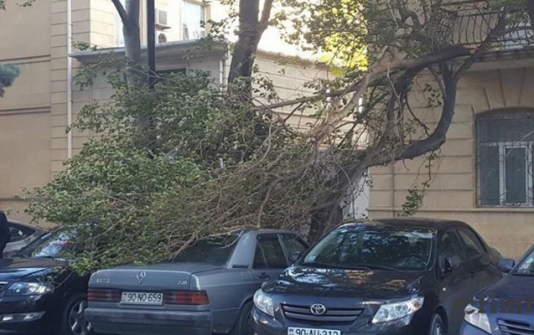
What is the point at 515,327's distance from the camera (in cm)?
661

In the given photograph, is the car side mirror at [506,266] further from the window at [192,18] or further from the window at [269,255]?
the window at [192,18]

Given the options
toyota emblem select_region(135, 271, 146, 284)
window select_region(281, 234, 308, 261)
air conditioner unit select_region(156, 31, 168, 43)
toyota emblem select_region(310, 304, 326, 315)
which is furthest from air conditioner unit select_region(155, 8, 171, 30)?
toyota emblem select_region(310, 304, 326, 315)

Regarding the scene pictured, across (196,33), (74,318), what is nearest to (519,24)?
(74,318)

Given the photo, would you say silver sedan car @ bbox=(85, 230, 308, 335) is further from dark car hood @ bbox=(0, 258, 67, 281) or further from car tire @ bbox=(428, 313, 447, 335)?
car tire @ bbox=(428, 313, 447, 335)

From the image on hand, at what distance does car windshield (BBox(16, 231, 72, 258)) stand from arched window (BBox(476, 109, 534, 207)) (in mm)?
8781

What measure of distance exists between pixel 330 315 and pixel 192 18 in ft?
56.1

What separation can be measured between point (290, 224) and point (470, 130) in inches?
274

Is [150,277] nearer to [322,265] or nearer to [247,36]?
[322,265]

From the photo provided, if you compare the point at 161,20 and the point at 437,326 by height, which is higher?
the point at 161,20

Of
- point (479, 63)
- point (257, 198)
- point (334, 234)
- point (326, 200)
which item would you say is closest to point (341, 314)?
point (334, 234)

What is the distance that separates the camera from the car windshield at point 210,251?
30.9ft

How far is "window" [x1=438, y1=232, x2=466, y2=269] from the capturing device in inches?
355

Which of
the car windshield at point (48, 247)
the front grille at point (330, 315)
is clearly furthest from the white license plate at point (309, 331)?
the car windshield at point (48, 247)

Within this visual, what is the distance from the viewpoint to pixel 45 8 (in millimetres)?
22609
